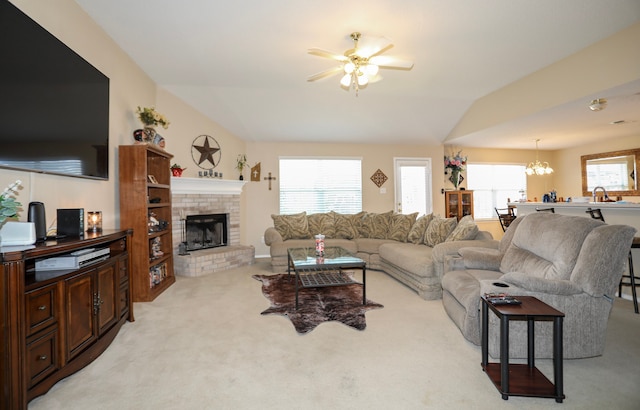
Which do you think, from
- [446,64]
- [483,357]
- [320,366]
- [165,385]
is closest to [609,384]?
[483,357]

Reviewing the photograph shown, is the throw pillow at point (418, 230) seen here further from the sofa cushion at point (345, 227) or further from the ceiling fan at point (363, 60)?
the ceiling fan at point (363, 60)

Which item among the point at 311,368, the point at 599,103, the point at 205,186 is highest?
the point at 599,103

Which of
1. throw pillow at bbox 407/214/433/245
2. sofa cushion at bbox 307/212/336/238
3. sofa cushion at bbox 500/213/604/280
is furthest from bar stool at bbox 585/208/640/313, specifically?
sofa cushion at bbox 307/212/336/238

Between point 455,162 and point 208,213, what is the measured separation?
5.55m

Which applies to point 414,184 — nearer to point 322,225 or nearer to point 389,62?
point 322,225

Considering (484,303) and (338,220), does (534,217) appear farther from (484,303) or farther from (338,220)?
(338,220)

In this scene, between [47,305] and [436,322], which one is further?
[436,322]

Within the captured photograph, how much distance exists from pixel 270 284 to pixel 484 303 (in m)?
2.87

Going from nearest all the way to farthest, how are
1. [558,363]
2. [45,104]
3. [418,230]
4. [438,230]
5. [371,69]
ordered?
[558,363] → [45,104] → [371,69] → [438,230] → [418,230]

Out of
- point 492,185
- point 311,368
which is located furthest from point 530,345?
point 492,185

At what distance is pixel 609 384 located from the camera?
1.93m

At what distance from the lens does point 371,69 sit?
3.22 meters

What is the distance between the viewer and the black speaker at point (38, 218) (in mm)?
2096

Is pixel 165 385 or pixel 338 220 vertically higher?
pixel 338 220
